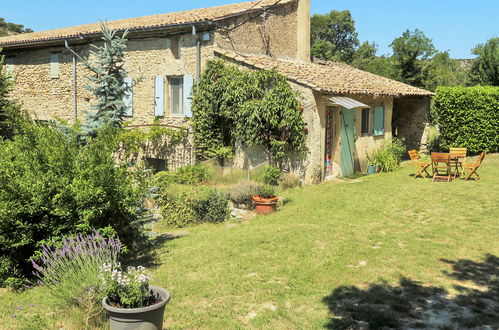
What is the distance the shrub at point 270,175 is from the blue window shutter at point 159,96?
492 centimetres

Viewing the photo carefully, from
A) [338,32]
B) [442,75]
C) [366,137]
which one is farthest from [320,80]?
[338,32]

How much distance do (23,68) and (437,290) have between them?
19775 mm

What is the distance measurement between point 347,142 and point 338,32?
4604 cm

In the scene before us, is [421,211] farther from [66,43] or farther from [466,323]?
[66,43]

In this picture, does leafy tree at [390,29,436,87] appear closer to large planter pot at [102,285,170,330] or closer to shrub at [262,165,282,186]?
shrub at [262,165,282,186]

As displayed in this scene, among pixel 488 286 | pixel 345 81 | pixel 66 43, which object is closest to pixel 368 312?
pixel 488 286

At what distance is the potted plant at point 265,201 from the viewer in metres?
10.9

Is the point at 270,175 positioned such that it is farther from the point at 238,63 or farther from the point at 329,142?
the point at 238,63

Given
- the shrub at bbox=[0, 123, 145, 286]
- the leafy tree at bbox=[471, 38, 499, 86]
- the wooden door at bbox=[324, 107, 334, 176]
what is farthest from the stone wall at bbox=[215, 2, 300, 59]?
the leafy tree at bbox=[471, 38, 499, 86]

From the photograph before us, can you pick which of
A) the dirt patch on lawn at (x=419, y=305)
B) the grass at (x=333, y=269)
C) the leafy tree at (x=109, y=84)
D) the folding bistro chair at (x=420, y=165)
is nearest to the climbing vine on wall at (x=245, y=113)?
the grass at (x=333, y=269)

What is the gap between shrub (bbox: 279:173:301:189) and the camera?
41.9 feet

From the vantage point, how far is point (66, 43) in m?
16.6

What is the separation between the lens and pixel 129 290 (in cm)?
427

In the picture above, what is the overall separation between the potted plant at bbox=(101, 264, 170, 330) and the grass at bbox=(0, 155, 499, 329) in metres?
0.59
